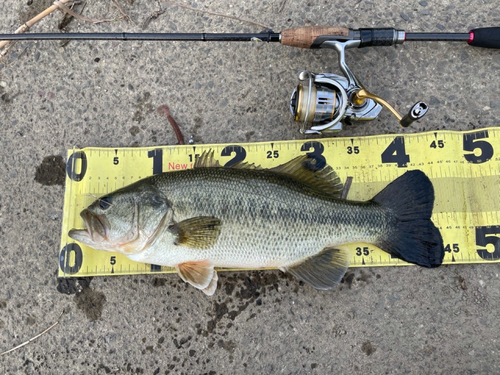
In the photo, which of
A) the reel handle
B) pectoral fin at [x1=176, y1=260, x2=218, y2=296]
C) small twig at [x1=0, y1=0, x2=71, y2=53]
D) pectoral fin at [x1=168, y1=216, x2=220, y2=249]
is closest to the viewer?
pectoral fin at [x1=168, y1=216, x2=220, y2=249]

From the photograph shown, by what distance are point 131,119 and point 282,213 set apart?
5.01ft

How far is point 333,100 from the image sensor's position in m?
2.33

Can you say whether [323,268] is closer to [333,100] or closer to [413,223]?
[413,223]

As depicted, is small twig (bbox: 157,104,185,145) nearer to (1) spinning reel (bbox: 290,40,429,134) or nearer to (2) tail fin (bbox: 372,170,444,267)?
(1) spinning reel (bbox: 290,40,429,134)

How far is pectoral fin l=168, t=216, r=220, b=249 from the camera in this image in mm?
2117

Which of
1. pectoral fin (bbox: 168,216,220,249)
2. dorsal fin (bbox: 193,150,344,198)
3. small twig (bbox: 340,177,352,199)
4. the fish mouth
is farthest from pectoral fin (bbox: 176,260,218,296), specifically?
small twig (bbox: 340,177,352,199)

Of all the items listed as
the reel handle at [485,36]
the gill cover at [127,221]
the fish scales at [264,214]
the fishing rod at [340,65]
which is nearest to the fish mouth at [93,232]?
the gill cover at [127,221]

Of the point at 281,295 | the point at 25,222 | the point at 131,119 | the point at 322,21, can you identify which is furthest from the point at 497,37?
the point at 25,222

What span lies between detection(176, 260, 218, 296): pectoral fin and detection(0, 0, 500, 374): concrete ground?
31 centimetres

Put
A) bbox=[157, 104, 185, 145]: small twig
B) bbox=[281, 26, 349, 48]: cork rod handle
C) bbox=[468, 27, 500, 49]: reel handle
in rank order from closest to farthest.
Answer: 1. bbox=[281, 26, 349, 48]: cork rod handle
2. bbox=[468, 27, 500, 49]: reel handle
3. bbox=[157, 104, 185, 145]: small twig

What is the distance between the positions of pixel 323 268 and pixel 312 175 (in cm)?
65

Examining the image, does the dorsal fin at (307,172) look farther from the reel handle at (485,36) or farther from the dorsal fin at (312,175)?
the reel handle at (485,36)

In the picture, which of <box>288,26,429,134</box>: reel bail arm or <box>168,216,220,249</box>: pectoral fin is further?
<box>288,26,429,134</box>: reel bail arm

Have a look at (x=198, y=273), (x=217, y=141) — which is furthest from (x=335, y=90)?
(x=198, y=273)
